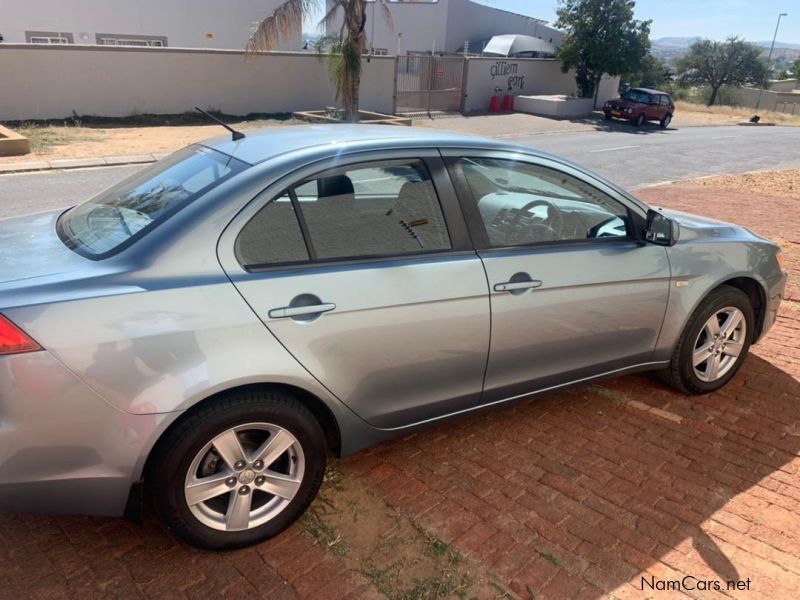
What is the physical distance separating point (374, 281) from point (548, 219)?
1.19m

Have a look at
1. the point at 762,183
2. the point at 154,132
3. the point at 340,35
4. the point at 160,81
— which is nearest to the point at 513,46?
the point at 340,35

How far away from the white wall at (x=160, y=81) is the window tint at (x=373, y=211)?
1859cm

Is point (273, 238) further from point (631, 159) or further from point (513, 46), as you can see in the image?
point (513, 46)

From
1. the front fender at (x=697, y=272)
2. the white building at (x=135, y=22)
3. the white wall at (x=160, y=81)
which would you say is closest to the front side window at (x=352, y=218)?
the front fender at (x=697, y=272)

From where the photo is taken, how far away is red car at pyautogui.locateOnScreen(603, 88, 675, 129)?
3011 cm

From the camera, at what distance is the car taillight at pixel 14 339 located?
2121 mm

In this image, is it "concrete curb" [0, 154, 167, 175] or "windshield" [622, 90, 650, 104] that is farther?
"windshield" [622, 90, 650, 104]

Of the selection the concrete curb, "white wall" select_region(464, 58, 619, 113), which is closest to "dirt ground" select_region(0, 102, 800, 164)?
the concrete curb

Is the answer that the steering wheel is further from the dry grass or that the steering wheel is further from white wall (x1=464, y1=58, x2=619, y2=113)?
the dry grass

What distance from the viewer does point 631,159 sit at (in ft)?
56.0

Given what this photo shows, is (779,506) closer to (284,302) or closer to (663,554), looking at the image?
(663,554)

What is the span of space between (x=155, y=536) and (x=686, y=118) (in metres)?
41.9

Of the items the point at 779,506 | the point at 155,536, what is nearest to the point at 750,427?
the point at 779,506

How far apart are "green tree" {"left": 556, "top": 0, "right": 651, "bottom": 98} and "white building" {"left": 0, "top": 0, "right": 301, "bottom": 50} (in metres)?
14.0
